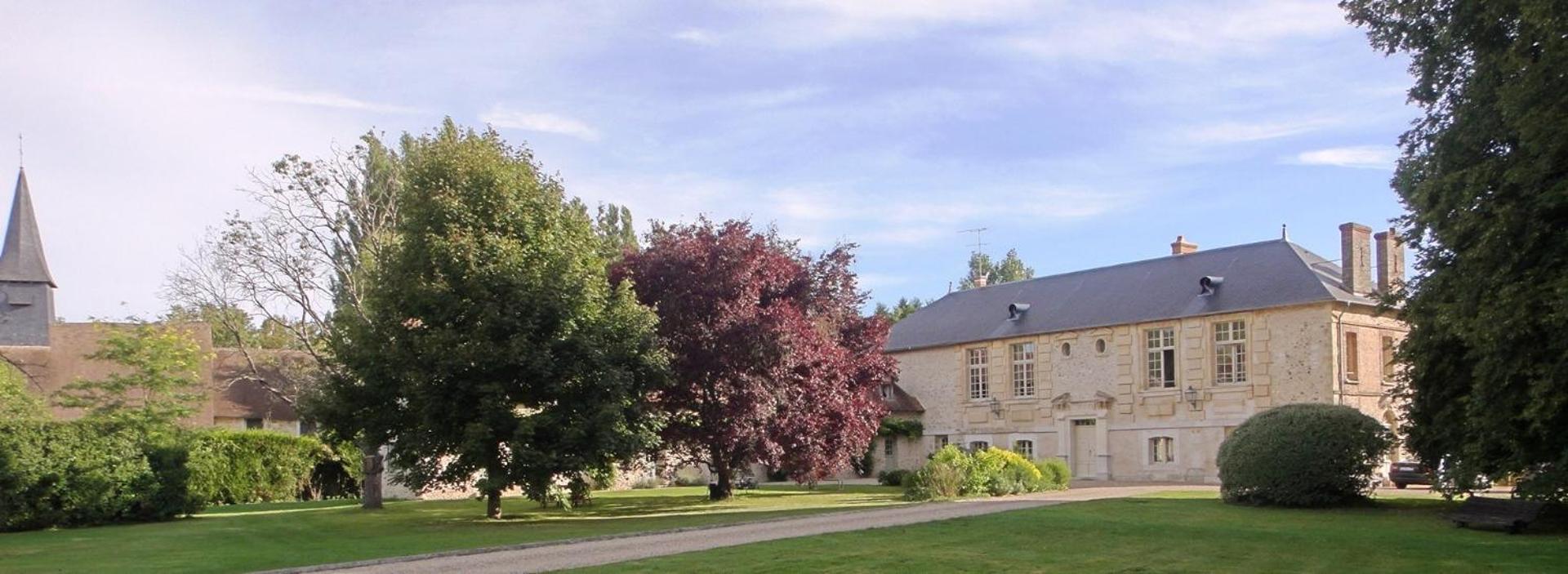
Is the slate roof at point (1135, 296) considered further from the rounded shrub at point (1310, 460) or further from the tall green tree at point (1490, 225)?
the tall green tree at point (1490, 225)

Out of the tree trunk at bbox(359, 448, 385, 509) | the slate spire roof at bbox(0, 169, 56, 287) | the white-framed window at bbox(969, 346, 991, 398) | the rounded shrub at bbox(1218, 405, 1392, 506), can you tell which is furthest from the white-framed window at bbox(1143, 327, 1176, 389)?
the slate spire roof at bbox(0, 169, 56, 287)

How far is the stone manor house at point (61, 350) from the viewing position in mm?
38062

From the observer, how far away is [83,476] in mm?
23797

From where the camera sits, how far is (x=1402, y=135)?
17.9 metres

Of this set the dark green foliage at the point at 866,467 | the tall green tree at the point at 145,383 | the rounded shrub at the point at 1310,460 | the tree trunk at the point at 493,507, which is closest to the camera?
the rounded shrub at the point at 1310,460

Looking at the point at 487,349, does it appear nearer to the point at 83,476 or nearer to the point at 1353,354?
the point at 83,476

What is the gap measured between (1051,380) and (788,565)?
27.9 m

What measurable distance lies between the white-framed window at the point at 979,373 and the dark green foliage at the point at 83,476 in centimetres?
2560

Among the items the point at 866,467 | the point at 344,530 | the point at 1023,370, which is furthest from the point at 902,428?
the point at 344,530

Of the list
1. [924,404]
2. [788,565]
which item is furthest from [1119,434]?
[788,565]

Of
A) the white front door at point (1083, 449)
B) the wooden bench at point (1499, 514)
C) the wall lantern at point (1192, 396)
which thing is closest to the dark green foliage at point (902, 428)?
the white front door at point (1083, 449)

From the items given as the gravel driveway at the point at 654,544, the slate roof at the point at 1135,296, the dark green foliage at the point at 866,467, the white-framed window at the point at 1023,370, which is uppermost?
the slate roof at the point at 1135,296

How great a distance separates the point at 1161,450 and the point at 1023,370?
5980 mm

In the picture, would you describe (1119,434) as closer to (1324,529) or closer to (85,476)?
(1324,529)
